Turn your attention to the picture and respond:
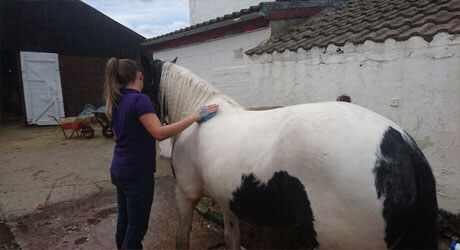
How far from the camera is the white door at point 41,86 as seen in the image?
41.9 ft

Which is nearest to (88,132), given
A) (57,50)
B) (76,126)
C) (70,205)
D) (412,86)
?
(76,126)

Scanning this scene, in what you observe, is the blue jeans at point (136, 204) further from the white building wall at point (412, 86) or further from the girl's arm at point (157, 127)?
the white building wall at point (412, 86)

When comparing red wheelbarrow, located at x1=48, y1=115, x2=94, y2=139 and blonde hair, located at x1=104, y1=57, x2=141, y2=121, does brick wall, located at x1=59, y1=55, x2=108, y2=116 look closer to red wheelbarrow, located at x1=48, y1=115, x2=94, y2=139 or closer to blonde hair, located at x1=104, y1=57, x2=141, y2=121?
red wheelbarrow, located at x1=48, y1=115, x2=94, y2=139

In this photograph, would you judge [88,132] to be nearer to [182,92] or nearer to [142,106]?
[182,92]

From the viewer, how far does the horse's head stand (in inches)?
99.5

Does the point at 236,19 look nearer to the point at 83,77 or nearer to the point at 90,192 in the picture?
the point at 90,192

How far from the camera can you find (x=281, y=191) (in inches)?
61.5

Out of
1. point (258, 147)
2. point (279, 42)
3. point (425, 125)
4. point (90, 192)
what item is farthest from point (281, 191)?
point (90, 192)

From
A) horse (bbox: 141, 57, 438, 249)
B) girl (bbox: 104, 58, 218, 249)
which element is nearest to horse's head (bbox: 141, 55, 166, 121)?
girl (bbox: 104, 58, 218, 249)

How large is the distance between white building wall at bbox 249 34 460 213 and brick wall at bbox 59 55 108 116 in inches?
536

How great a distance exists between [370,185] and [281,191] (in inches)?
→ 18.4

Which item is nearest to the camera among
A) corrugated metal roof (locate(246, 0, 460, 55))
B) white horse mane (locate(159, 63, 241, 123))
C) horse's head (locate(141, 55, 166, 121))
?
white horse mane (locate(159, 63, 241, 123))

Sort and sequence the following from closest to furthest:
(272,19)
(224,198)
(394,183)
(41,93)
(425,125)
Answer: (394,183), (224,198), (425,125), (272,19), (41,93)

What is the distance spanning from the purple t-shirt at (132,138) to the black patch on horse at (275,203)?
725mm
